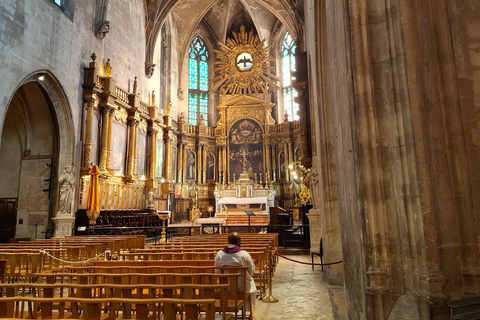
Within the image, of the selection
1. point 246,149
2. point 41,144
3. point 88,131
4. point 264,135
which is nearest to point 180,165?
point 246,149

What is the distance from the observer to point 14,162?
1349 centimetres

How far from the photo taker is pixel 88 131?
1394 cm

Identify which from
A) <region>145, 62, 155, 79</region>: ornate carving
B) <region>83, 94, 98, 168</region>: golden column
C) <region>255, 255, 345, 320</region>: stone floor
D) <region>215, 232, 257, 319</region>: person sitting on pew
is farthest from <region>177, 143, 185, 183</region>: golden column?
<region>215, 232, 257, 319</region>: person sitting on pew

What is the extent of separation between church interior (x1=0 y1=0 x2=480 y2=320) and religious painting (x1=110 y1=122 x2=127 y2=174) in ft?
0.32

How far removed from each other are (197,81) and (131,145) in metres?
11.9

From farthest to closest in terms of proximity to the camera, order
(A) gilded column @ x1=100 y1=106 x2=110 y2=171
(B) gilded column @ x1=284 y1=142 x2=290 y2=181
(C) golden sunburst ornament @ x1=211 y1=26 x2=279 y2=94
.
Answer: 1. (C) golden sunburst ornament @ x1=211 y1=26 x2=279 y2=94
2. (B) gilded column @ x1=284 y1=142 x2=290 y2=181
3. (A) gilded column @ x1=100 y1=106 x2=110 y2=171

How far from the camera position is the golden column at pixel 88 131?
13.7 metres

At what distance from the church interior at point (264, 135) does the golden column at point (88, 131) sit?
6 centimetres

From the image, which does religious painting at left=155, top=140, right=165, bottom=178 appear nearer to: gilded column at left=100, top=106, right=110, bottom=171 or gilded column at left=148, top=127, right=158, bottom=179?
gilded column at left=148, top=127, right=158, bottom=179

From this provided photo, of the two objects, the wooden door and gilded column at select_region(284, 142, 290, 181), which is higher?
gilded column at select_region(284, 142, 290, 181)

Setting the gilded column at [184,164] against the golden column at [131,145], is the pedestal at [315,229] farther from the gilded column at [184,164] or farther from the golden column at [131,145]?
the gilded column at [184,164]

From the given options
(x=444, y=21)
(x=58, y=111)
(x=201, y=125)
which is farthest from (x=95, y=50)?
(x=444, y=21)

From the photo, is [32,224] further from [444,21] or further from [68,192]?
[444,21]

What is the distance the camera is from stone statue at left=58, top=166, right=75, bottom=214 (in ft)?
39.1
